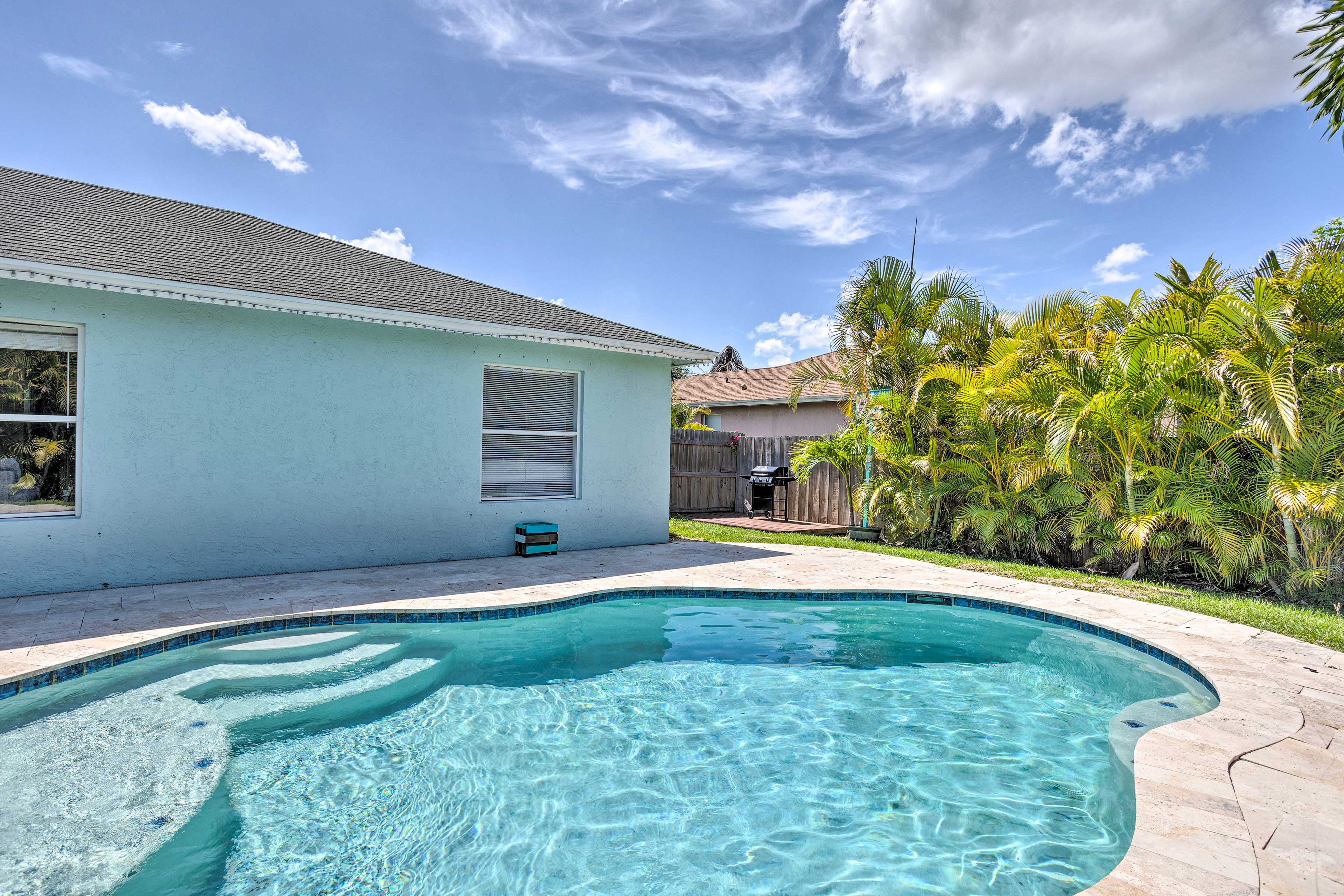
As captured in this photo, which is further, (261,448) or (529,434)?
(529,434)

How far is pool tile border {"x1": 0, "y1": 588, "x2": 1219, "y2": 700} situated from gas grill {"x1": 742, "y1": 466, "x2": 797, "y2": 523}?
6.00 m

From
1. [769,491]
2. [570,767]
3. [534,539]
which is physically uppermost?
[769,491]

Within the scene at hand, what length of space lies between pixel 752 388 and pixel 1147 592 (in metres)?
13.4

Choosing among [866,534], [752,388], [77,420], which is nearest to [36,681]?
[77,420]

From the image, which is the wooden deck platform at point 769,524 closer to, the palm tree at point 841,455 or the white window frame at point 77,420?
the palm tree at point 841,455

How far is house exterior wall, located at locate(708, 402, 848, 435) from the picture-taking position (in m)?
16.8

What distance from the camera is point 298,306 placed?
6.60m

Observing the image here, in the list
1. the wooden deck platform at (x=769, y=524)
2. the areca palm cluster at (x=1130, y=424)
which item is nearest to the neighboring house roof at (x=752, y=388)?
the wooden deck platform at (x=769, y=524)

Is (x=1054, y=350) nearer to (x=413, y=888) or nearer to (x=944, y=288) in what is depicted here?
(x=944, y=288)

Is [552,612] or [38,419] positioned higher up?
[38,419]

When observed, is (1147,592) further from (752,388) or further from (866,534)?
(752,388)

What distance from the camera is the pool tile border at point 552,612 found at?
14.0 feet

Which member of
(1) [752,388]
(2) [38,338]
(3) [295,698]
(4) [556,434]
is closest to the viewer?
(3) [295,698]

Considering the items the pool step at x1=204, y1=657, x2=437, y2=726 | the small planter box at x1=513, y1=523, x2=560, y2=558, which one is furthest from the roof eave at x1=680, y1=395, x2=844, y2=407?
the pool step at x1=204, y1=657, x2=437, y2=726
